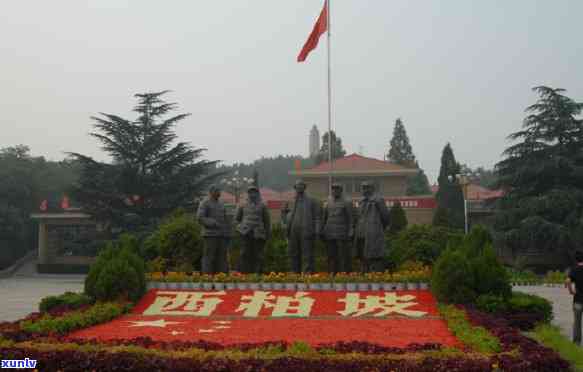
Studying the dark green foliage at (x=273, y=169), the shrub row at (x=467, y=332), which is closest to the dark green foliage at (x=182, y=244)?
the shrub row at (x=467, y=332)

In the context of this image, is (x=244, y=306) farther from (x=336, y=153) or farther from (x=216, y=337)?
(x=336, y=153)

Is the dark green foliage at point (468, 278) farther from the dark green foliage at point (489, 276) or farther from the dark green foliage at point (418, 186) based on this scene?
the dark green foliage at point (418, 186)

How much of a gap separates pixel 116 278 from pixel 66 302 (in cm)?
97

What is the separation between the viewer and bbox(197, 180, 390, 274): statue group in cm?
1125

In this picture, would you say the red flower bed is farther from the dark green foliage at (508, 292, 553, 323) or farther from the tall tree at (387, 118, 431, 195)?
the tall tree at (387, 118, 431, 195)

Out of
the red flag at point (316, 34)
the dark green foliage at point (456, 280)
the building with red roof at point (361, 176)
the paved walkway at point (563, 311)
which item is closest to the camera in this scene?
the dark green foliage at point (456, 280)

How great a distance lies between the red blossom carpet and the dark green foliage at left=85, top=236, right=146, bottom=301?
320 mm

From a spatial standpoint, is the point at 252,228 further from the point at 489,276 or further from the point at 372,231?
the point at 489,276

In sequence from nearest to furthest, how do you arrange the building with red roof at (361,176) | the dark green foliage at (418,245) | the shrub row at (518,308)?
the shrub row at (518,308) → the dark green foliage at (418,245) → the building with red roof at (361,176)

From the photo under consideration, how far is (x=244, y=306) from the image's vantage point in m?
9.52

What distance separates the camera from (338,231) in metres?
11.2

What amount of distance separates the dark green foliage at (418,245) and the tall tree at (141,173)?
707 inches

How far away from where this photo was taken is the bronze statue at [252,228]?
37.4 feet

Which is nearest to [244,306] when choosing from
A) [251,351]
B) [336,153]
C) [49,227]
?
[251,351]
